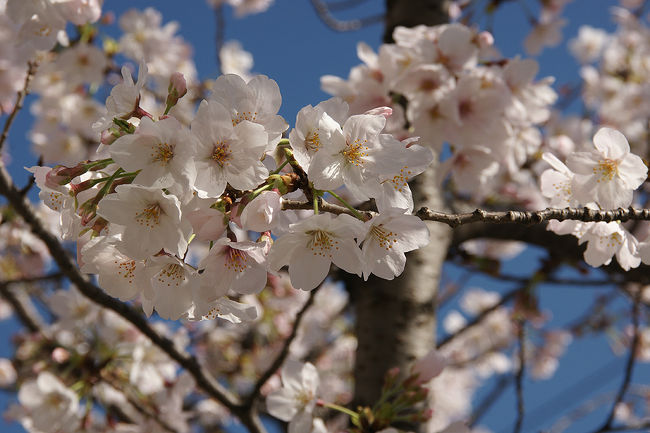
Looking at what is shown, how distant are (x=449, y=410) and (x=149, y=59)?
159 inches

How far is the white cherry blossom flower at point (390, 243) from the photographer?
995 mm

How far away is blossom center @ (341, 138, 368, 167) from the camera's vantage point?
965 millimetres

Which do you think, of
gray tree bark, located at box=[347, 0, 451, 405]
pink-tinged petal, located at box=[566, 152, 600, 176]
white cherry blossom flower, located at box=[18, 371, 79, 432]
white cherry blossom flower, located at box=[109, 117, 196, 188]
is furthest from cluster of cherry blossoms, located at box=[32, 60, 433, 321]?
white cherry blossom flower, located at box=[18, 371, 79, 432]

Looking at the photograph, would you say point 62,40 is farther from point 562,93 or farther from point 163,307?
point 562,93

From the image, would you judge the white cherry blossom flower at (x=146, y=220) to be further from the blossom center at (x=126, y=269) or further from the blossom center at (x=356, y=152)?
the blossom center at (x=356, y=152)

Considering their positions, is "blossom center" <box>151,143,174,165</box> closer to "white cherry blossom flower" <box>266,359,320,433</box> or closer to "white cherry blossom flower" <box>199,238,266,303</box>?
"white cherry blossom flower" <box>199,238,266,303</box>

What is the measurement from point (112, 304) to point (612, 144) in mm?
1339

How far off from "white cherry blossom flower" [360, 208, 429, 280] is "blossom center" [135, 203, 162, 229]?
1.19ft

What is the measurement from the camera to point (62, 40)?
217 cm

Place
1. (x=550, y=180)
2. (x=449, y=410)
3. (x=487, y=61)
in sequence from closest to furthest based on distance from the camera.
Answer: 1. (x=550, y=180)
2. (x=487, y=61)
3. (x=449, y=410)

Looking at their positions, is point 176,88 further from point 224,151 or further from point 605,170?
point 605,170

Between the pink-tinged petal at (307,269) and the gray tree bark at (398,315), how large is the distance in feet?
2.77

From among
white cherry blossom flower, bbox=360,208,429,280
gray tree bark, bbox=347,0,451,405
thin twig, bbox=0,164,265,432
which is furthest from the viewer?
gray tree bark, bbox=347,0,451,405

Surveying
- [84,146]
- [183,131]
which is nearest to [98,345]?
[183,131]
